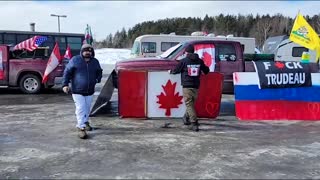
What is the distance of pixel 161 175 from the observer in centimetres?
628

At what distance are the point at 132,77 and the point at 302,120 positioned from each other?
3942 millimetres

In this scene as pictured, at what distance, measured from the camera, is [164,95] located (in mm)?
10633

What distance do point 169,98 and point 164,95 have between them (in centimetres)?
13

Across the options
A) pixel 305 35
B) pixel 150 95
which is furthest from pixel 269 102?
pixel 305 35

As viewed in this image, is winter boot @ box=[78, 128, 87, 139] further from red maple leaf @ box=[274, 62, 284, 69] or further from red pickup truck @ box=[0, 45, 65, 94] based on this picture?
red pickup truck @ box=[0, 45, 65, 94]

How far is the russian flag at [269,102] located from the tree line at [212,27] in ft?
195

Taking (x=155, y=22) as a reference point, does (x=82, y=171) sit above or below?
below

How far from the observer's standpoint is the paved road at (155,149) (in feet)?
21.3

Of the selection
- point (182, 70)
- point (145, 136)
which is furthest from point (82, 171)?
point (182, 70)

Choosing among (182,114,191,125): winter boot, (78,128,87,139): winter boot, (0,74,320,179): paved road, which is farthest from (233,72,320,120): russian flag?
(78,128,87,139): winter boot

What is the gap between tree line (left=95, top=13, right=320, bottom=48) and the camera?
7244cm

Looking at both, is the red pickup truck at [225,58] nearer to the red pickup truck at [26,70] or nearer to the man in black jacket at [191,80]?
the man in black jacket at [191,80]

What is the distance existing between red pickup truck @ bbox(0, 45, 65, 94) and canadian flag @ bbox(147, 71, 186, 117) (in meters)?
7.02

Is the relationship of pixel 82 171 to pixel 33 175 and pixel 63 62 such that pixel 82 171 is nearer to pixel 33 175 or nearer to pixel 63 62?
pixel 33 175
